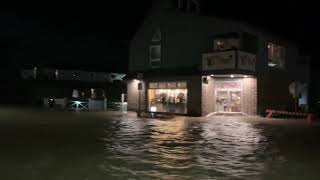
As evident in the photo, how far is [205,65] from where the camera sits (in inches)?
1431

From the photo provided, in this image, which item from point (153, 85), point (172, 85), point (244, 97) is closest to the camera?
point (244, 97)

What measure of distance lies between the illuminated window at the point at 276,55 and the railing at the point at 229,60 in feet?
9.15

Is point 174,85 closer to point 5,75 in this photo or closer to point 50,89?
point 50,89

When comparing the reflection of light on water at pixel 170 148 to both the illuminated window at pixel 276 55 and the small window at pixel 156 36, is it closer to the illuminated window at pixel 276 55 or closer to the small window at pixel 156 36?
the illuminated window at pixel 276 55

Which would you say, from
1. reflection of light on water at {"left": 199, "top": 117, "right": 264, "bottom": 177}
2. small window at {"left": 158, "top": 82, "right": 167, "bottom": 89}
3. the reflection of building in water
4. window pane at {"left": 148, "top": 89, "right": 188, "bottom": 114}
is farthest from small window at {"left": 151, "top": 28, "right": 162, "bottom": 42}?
reflection of light on water at {"left": 199, "top": 117, "right": 264, "bottom": 177}

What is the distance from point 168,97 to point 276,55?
9570 millimetres

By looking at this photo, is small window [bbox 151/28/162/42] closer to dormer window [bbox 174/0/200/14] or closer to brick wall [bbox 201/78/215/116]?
dormer window [bbox 174/0/200/14]

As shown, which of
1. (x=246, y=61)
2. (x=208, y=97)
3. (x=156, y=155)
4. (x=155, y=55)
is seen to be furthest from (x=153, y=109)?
(x=156, y=155)

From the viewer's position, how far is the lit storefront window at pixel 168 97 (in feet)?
125

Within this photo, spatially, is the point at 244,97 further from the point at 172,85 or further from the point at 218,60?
the point at 172,85

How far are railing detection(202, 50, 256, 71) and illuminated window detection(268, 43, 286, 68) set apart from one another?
2.79m

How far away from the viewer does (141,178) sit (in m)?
10.6

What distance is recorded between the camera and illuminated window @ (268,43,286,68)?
38.5m

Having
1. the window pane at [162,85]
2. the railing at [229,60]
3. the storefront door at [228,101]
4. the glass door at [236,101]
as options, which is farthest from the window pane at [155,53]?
the glass door at [236,101]
